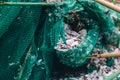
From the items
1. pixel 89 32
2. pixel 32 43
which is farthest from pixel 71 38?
pixel 32 43

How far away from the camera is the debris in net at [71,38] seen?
8.88ft

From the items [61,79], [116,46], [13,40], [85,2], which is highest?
[85,2]

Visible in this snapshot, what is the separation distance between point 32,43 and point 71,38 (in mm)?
460

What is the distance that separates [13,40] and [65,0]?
73cm

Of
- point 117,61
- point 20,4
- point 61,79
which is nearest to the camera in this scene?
point 20,4

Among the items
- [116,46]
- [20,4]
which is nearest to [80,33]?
[116,46]

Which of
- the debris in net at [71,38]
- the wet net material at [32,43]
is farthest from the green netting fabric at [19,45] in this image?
the debris in net at [71,38]

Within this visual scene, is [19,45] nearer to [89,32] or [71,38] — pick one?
[71,38]

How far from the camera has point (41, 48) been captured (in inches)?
104

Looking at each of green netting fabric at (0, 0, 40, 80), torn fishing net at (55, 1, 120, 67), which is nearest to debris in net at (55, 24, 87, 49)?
torn fishing net at (55, 1, 120, 67)

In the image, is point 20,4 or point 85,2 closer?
point 20,4

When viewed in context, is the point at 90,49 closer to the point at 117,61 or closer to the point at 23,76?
the point at 117,61

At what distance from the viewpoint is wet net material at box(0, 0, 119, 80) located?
103 inches

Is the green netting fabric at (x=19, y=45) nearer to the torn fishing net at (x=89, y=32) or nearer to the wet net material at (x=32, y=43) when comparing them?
Answer: the wet net material at (x=32, y=43)
